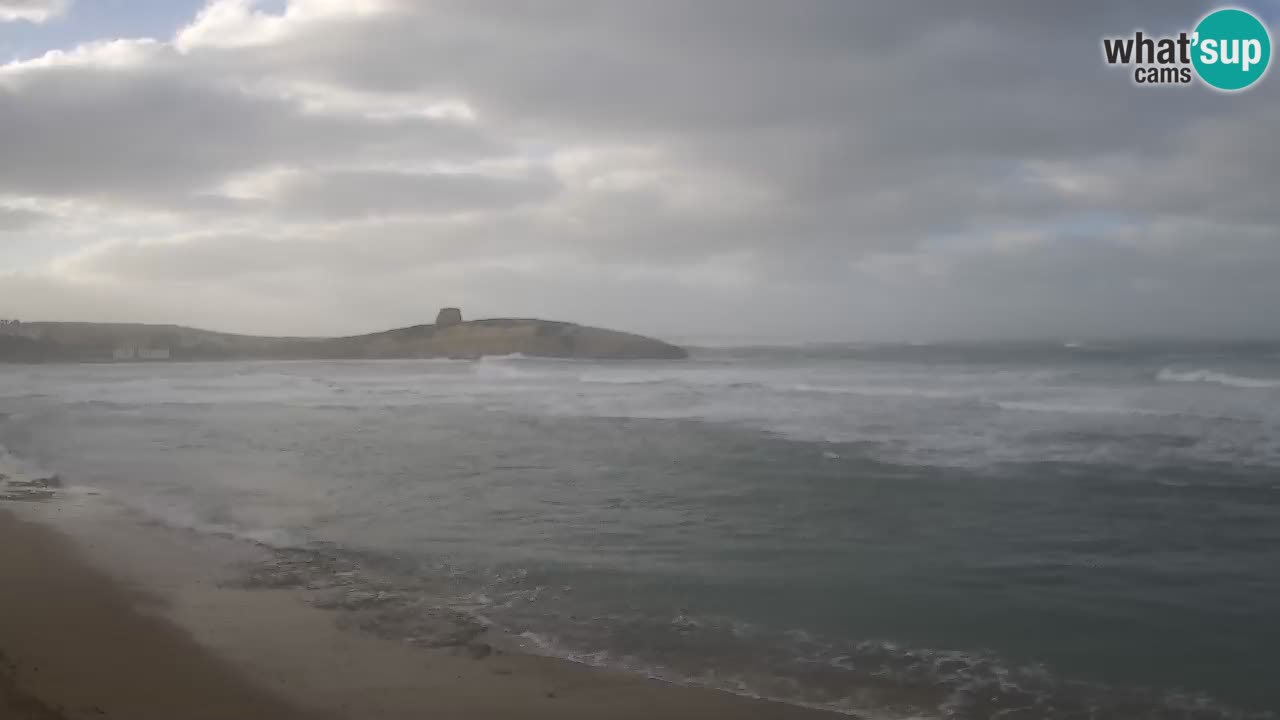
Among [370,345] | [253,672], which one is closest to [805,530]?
[253,672]

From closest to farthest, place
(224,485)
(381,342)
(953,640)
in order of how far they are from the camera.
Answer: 1. (953,640)
2. (224,485)
3. (381,342)

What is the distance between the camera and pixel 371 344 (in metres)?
67.3

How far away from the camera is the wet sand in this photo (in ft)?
16.0

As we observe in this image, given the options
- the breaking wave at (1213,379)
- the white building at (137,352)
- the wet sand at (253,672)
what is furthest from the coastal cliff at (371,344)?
the wet sand at (253,672)

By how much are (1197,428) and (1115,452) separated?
343 centimetres

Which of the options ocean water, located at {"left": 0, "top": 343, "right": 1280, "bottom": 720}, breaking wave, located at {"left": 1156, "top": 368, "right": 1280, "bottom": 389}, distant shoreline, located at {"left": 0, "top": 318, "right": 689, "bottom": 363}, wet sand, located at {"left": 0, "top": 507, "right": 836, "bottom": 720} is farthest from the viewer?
distant shoreline, located at {"left": 0, "top": 318, "right": 689, "bottom": 363}

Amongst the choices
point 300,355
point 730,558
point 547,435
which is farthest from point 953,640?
point 300,355

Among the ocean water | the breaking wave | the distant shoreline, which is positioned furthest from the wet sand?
the distant shoreline

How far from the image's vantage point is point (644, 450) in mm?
14852

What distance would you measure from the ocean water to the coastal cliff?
40440mm

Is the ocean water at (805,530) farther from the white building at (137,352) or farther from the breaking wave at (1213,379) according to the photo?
the white building at (137,352)

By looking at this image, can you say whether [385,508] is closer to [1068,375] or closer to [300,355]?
[1068,375]

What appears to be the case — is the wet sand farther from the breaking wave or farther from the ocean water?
the breaking wave

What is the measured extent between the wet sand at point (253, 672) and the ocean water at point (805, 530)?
1.17 ft
